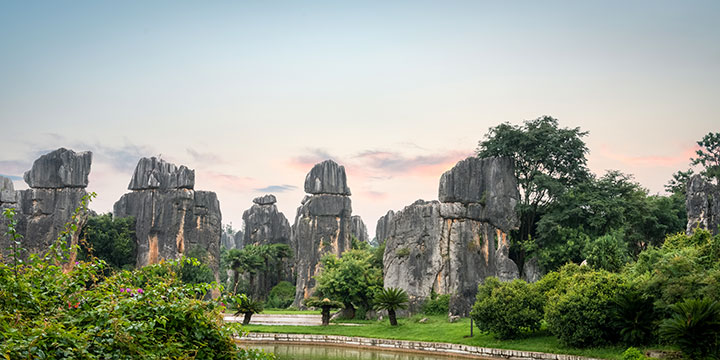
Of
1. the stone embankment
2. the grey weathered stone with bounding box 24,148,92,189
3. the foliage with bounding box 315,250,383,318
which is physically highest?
the grey weathered stone with bounding box 24,148,92,189

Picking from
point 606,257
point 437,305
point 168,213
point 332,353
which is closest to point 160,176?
point 168,213

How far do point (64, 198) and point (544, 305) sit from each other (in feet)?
117

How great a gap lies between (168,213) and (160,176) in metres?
3.19

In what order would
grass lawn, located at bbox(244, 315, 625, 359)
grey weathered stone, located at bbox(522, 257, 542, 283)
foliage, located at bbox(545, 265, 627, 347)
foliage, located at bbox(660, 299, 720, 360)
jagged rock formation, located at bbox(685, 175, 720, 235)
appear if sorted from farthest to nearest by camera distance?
grey weathered stone, located at bbox(522, 257, 542, 283)
jagged rock formation, located at bbox(685, 175, 720, 235)
grass lawn, located at bbox(244, 315, 625, 359)
foliage, located at bbox(545, 265, 627, 347)
foliage, located at bbox(660, 299, 720, 360)

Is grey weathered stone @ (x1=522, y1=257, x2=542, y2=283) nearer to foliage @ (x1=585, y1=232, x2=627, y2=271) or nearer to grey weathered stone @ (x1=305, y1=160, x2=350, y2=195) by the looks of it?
foliage @ (x1=585, y1=232, x2=627, y2=271)

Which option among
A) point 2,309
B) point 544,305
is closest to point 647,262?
point 544,305

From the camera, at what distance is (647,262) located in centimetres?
2005

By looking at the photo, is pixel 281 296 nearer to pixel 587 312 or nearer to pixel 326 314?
pixel 326 314

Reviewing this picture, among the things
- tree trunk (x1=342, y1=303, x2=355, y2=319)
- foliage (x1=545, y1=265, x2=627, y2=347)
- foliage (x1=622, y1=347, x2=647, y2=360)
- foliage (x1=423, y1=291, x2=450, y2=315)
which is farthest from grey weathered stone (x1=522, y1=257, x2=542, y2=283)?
foliage (x1=622, y1=347, x2=647, y2=360)

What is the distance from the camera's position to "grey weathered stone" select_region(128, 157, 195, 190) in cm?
4472

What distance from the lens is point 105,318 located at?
4.37 meters

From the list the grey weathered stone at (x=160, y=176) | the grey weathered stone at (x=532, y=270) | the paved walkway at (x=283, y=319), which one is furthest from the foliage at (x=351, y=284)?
the grey weathered stone at (x=160, y=176)

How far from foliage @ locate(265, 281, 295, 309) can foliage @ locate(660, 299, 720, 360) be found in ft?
109

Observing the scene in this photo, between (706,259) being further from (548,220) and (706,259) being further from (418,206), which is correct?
(418,206)
